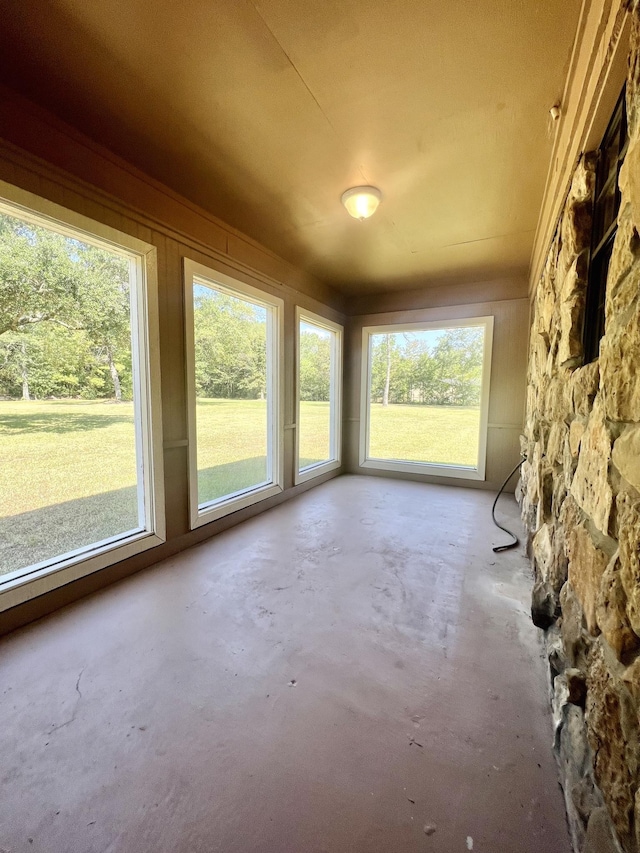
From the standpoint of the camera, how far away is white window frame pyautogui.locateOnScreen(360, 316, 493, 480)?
4.79 metres

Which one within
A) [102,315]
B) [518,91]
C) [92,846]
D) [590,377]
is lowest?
[92,846]

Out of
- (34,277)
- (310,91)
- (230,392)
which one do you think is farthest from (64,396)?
(310,91)

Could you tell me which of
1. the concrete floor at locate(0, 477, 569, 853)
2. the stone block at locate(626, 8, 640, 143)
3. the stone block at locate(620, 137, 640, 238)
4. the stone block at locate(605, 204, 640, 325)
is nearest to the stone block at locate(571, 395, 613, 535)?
the stone block at locate(605, 204, 640, 325)

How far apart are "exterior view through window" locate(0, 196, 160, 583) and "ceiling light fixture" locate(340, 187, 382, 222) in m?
1.66

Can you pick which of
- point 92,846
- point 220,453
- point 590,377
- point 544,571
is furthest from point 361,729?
point 220,453

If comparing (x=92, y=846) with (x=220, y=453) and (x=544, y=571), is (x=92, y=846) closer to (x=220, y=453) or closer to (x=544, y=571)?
(x=544, y=571)

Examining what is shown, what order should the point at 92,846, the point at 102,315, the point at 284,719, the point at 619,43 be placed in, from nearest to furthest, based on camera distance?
the point at 92,846
the point at 619,43
the point at 284,719
the point at 102,315

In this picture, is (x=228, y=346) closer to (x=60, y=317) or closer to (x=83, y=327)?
(x=83, y=327)

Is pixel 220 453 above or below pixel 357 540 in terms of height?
above

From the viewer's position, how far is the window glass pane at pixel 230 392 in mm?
3162

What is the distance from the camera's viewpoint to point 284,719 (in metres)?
1.45

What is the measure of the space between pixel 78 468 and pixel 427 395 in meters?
4.47

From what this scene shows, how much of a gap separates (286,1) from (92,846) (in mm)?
3053

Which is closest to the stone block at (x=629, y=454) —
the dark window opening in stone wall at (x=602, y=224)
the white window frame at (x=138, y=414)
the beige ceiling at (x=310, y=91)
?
the dark window opening in stone wall at (x=602, y=224)
